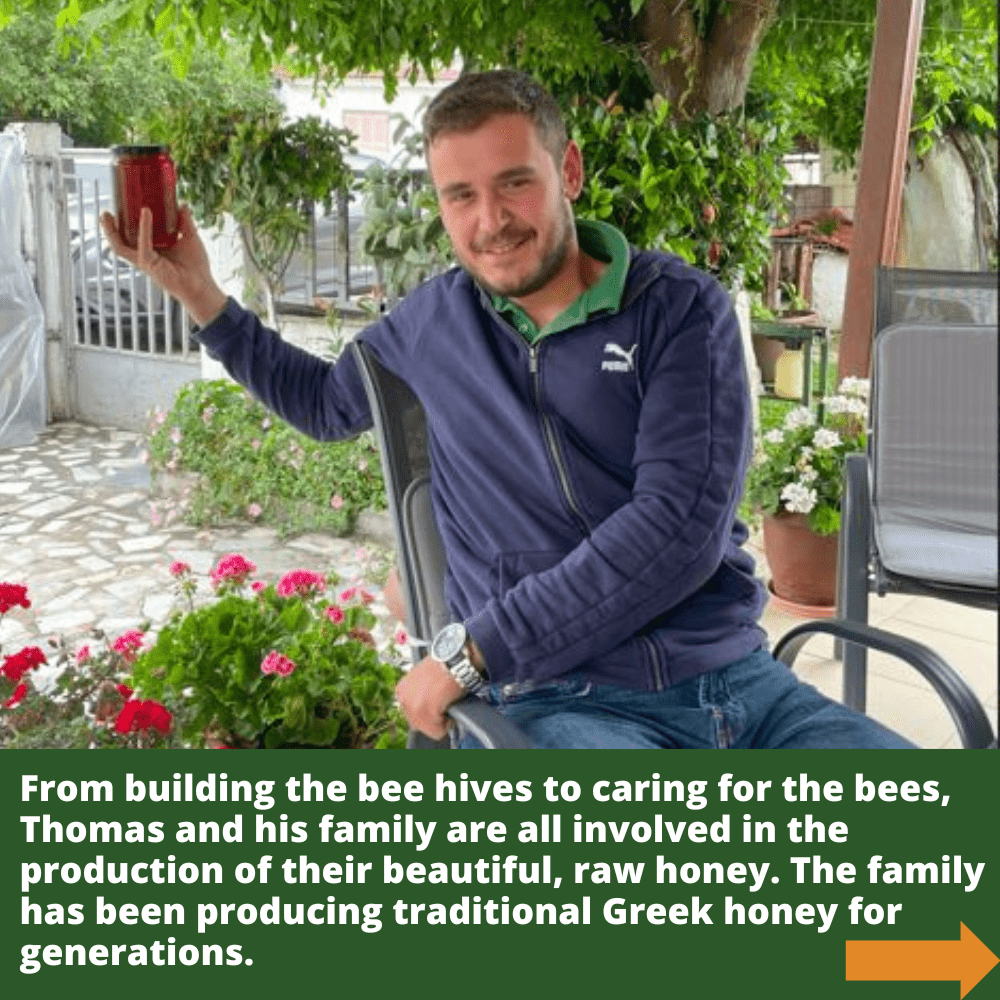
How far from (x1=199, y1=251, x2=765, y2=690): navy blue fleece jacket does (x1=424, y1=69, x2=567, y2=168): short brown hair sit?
6.9 inches

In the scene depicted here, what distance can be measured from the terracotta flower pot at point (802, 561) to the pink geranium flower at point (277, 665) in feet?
5.76

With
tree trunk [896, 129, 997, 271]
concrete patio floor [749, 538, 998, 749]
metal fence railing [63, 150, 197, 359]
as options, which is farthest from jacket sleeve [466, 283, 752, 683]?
metal fence railing [63, 150, 197, 359]

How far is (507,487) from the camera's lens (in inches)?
51.8

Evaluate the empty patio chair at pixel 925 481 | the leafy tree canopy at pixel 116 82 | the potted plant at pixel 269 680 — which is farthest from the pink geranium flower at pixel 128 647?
the leafy tree canopy at pixel 116 82

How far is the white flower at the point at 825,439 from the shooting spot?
3.10 meters

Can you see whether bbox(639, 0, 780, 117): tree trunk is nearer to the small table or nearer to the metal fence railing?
the small table

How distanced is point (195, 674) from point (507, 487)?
2.09 feet

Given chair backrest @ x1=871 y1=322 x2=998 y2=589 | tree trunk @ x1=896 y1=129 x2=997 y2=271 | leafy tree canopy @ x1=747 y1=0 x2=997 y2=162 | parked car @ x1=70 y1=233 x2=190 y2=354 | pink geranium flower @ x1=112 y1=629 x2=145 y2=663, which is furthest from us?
parked car @ x1=70 y1=233 x2=190 y2=354

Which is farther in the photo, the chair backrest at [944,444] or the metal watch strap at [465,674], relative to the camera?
the metal watch strap at [465,674]

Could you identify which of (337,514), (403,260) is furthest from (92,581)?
(403,260)

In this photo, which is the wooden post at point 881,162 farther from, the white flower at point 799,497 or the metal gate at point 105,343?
the metal gate at point 105,343

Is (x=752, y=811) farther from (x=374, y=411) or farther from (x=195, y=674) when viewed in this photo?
(x=195, y=674)

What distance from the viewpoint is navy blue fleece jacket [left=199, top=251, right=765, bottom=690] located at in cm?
122

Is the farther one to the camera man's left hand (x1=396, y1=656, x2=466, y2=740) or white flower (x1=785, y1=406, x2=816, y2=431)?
white flower (x1=785, y1=406, x2=816, y2=431)
